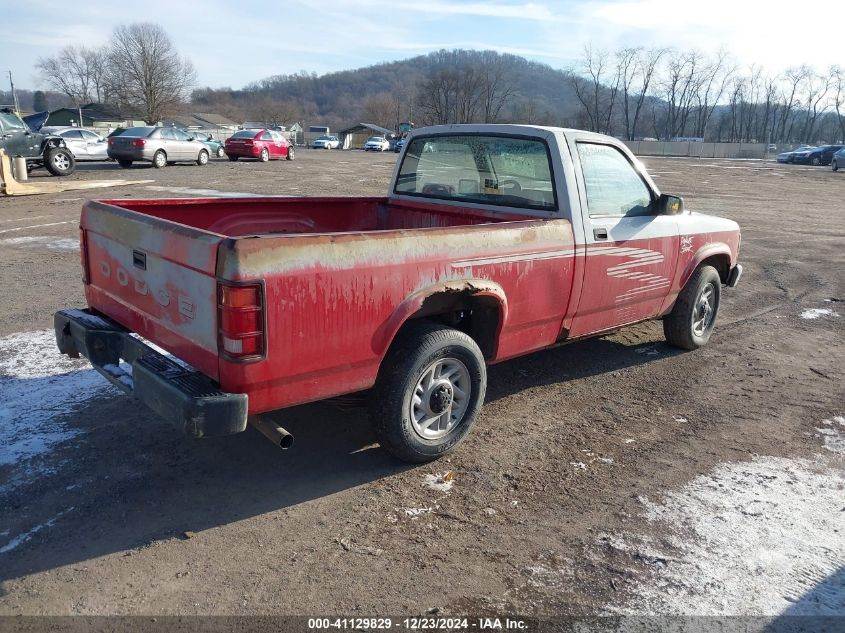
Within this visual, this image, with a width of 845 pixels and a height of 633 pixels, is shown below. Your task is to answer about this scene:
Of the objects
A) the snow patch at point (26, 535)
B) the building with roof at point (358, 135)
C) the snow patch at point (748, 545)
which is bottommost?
the snow patch at point (748, 545)

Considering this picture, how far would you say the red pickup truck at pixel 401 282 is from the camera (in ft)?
9.82

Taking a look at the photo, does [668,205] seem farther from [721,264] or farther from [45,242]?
[45,242]

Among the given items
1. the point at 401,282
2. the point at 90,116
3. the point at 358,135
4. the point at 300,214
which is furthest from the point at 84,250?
the point at 90,116

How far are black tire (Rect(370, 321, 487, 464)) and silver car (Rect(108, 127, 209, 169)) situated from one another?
23837 millimetres

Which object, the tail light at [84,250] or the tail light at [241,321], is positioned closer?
the tail light at [241,321]

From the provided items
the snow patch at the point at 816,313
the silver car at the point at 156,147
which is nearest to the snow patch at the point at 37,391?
the snow patch at the point at 816,313

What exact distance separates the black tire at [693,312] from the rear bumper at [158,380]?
4.21 m

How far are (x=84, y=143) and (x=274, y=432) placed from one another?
28.3 m

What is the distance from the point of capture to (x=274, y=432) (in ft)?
10.4

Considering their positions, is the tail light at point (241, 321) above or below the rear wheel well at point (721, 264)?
above

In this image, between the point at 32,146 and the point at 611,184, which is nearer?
the point at 611,184

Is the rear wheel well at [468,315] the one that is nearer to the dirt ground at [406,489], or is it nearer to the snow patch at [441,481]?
the dirt ground at [406,489]

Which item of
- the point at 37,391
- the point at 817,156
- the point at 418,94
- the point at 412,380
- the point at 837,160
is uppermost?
the point at 418,94

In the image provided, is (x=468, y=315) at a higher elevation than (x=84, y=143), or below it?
below
